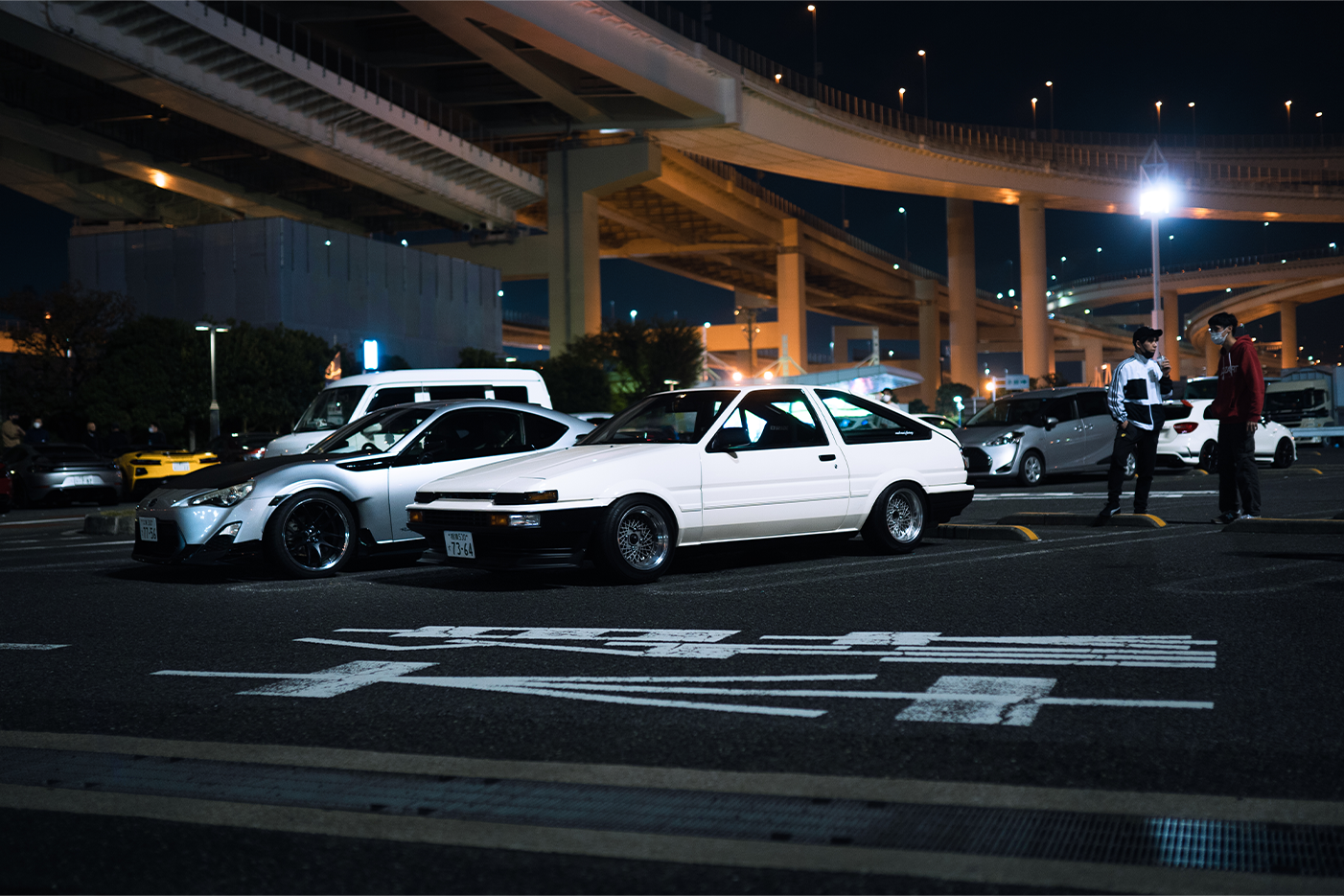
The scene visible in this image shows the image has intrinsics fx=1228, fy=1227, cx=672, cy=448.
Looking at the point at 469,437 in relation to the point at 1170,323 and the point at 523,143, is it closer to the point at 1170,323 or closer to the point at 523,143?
the point at 523,143

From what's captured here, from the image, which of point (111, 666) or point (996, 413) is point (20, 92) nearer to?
point (996, 413)

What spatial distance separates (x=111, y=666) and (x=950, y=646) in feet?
13.4

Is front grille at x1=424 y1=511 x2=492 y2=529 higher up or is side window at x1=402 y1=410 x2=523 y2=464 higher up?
side window at x1=402 y1=410 x2=523 y2=464

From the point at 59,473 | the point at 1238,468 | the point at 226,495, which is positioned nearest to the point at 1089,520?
the point at 1238,468

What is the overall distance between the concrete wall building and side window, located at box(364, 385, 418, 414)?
35.9 meters

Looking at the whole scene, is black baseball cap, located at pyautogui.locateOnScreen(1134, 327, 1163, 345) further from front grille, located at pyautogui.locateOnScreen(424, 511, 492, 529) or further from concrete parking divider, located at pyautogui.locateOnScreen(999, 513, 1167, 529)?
front grille, located at pyautogui.locateOnScreen(424, 511, 492, 529)

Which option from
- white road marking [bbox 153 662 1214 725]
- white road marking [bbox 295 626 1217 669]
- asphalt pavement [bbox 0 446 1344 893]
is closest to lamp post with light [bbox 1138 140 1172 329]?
asphalt pavement [bbox 0 446 1344 893]

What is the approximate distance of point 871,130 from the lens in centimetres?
6444

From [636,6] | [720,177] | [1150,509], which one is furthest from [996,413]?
[720,177]

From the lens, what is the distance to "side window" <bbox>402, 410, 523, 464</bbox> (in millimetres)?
10367

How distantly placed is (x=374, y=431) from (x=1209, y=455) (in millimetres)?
15760

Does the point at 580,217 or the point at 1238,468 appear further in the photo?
the point at 580,217

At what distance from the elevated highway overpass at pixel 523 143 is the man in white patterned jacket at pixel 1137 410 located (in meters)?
33.2

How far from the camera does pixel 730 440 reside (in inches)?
360
